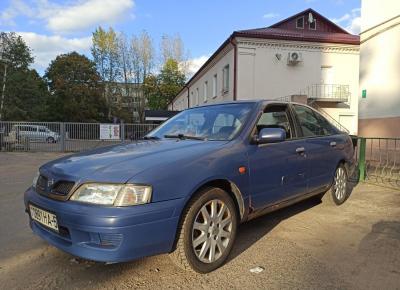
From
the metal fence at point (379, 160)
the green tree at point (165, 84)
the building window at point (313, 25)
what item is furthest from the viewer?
the green tree at point (165, 84)

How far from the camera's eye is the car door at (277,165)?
402cm

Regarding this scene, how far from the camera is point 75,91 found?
5316cm

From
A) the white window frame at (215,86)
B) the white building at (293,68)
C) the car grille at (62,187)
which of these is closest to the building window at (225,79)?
the white building at (293,68)

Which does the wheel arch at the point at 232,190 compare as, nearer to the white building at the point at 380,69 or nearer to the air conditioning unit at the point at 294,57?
the white building at the point at 380,69

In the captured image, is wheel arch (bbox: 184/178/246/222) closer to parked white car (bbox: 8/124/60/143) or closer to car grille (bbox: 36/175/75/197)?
car grille (bbox: 36/175/75/197)

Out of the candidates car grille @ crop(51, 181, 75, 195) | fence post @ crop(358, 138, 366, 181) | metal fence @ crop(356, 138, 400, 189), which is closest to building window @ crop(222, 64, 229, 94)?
metal fence @ crop(356, 138, 400, 189)

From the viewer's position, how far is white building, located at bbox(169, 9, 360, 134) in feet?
72.1

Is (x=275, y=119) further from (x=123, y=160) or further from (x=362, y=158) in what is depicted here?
(x=362, y=158)

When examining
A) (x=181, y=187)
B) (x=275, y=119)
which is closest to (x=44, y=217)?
(x=181, y=187)

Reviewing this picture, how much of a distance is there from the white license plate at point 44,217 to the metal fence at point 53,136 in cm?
1651

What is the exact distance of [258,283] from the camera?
3.28 meters

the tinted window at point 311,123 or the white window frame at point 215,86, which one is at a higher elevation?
the white window frame at point 215,86

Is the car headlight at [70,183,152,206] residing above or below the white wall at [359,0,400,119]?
below

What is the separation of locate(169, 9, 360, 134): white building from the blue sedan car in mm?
17292
